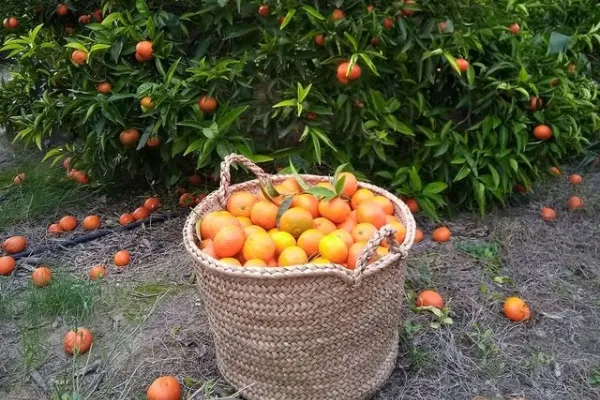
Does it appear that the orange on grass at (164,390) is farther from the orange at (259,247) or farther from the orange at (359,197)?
the orange at (359,197)

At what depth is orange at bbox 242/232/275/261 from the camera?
2.07 m

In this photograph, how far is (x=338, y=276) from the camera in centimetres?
188

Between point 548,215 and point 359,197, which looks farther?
point 548,215

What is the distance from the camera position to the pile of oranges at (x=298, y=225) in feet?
6.76

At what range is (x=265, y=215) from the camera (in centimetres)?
224

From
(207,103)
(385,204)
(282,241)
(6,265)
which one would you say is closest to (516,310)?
(385,204)

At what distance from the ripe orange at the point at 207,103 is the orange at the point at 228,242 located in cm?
112

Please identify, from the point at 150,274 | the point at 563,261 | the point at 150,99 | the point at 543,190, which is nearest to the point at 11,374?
the point at 150,274

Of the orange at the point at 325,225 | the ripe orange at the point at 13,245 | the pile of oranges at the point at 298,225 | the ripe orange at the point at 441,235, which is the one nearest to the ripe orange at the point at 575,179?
the ripe orange at the point at 441,235

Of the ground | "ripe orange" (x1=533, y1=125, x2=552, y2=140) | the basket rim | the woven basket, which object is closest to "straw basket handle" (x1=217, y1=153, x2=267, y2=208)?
the woven basket

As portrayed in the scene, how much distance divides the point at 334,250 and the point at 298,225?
0.21 meters

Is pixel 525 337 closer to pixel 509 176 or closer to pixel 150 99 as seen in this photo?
pixel 509 176

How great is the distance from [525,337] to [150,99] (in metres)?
2.08

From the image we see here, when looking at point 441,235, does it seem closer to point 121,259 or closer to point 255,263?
point 255,263
